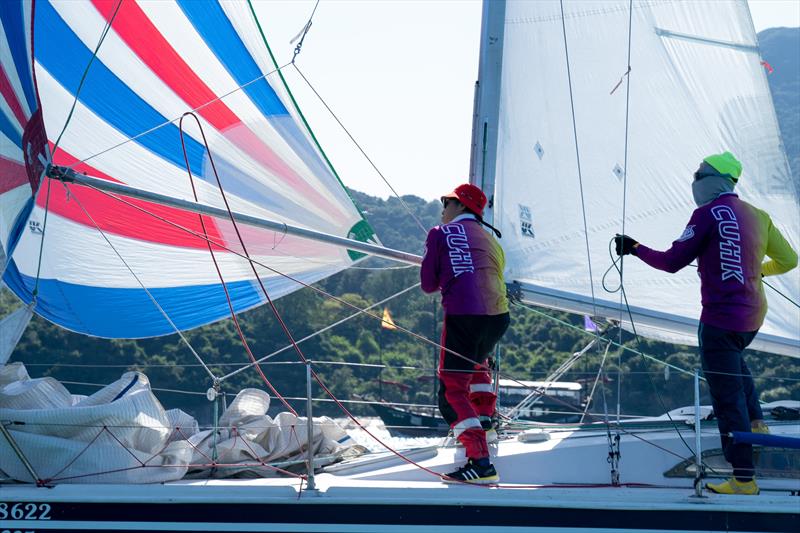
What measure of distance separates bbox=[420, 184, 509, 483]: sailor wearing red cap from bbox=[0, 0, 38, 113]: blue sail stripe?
1899mm

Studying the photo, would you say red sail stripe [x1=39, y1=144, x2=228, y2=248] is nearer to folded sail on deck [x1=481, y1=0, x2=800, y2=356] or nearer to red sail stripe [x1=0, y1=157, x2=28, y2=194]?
red sail stripe [x1=0, y1=157, x2=28, y2=194]

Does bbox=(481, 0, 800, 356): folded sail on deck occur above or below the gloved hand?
above

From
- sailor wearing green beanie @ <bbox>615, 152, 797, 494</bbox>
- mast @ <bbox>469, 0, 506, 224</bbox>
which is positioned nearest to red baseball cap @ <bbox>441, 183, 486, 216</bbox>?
sailor wearing green beanie @ <bbox>615, 152, 797, 494</bbox>

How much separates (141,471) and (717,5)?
4.22 meters

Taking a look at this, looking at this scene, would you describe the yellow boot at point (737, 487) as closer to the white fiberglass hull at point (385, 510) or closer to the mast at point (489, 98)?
the white fiberglass hull at point (385, 510)

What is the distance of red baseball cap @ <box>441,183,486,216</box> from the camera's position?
474cm

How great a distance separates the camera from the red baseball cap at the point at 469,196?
474 cm

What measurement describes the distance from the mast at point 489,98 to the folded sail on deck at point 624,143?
44mm

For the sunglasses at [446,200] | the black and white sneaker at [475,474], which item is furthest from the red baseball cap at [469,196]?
the black and white sneaker at [475,474]

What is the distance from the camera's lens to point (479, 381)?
15.6 ft

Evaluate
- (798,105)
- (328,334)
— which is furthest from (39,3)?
(798,105)

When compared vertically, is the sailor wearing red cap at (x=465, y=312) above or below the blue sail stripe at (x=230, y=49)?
below

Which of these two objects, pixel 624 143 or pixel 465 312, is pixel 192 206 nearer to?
pixel 465 312

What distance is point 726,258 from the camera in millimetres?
4414
